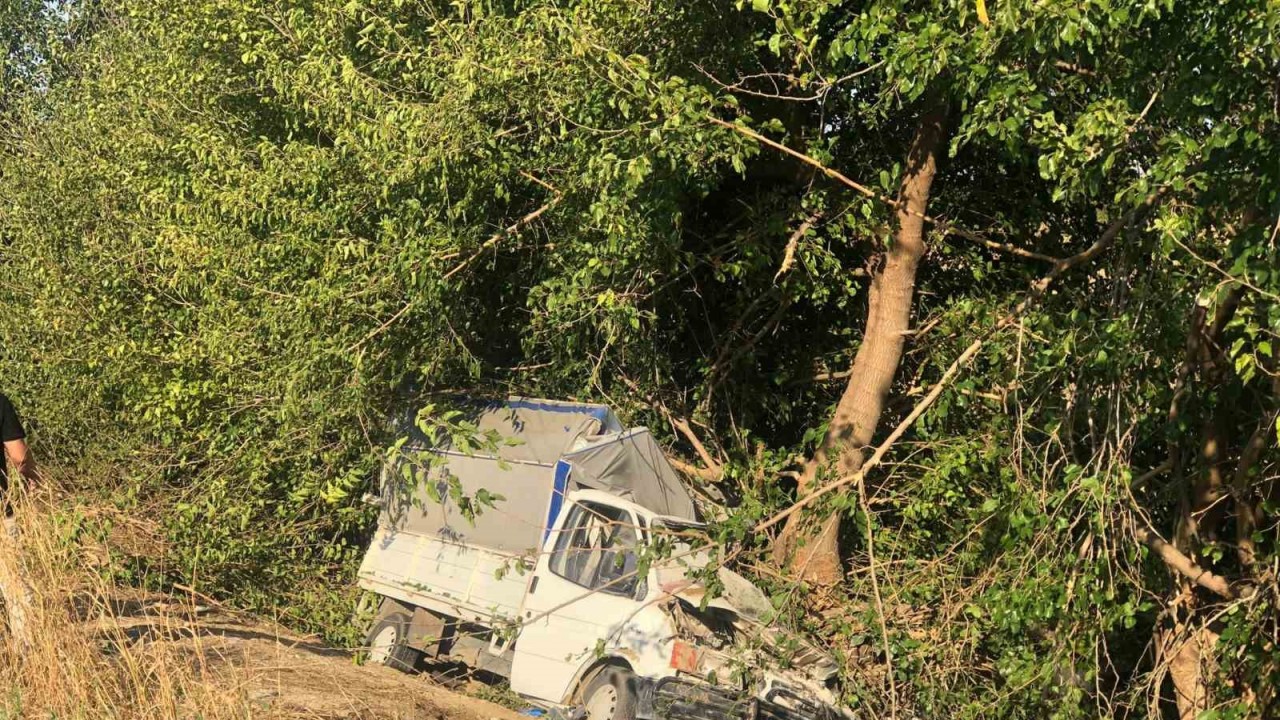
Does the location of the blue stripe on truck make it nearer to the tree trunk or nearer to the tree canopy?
the tree canopy

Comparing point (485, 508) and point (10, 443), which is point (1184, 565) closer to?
point (485, 508)

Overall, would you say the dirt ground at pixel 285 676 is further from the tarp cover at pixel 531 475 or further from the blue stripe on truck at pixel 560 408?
the blue stripe on truck at pixel 560 408

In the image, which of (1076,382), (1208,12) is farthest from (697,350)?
(1208,12)

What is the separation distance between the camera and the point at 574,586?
9609mm

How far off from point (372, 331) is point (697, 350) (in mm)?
3051

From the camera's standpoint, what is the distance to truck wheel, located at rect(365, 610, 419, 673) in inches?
458

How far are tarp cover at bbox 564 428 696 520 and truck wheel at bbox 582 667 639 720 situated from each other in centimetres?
160

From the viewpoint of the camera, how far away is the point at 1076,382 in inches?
296

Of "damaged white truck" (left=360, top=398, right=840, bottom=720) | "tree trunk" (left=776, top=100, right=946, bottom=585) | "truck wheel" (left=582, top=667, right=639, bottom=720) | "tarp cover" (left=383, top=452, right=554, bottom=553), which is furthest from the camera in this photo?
"tarp cover" (left=383, top=452, right=554, bottom=553)

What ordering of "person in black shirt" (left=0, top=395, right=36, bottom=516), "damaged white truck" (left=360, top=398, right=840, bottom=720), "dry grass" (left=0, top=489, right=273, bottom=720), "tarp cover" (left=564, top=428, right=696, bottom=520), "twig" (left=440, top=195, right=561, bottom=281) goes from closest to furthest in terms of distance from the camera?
"dry grass" (left=0, top=489, right=273, bottom=720) < "person in black shirt" (left=0, top=395, right=36, bottom=516) < "damaged white truck" (left=360, top=398, right=840, bottom=720) < "tarp cover" (left=564, top=428, right=696, bottom=520) < "twig" (left=440, top=195, right=561, bottom=281)

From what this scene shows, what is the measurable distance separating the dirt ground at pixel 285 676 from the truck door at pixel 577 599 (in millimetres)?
429

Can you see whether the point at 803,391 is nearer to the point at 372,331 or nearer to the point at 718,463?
the point at 718,463

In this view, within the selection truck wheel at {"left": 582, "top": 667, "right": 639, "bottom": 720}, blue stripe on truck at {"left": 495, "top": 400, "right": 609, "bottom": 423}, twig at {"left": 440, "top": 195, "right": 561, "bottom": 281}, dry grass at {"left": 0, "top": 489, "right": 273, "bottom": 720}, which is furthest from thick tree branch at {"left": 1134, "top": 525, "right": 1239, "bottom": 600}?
twig at {"left": 440, "top": 195, "right": 561, "bottom": 281}

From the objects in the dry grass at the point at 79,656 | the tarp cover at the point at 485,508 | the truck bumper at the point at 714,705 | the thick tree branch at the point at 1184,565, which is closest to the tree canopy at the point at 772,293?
the thick tree branch at the point at 1184,565
